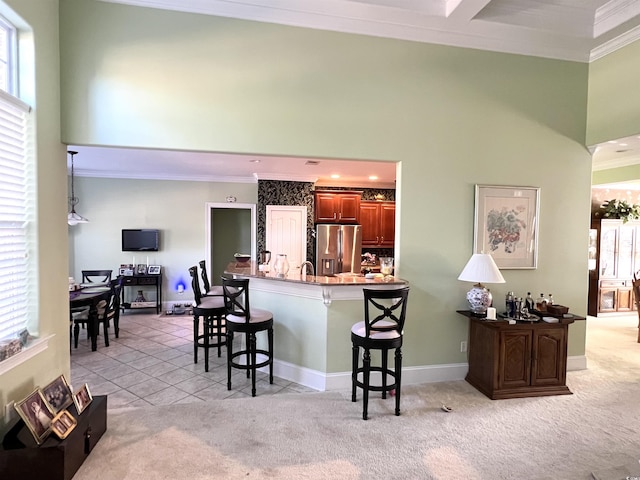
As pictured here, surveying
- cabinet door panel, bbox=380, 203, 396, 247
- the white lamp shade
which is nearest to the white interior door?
cabinet door panel, bbox=380, 203, 396, 247

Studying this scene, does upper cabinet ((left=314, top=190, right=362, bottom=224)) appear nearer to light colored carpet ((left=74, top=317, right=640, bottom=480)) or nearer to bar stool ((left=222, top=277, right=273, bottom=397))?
bar stool ((left=222, top=277, right=273, bottom=397))

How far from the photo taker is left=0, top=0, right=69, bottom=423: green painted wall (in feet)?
7.69

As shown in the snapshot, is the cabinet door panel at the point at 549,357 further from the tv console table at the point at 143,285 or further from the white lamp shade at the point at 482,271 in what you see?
the tv console table at the point at 143,285

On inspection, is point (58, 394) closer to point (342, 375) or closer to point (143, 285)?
point (342, 375)

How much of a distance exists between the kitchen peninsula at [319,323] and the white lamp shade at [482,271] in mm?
602

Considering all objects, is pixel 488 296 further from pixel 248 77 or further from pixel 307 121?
pixel 248 77

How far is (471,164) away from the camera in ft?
11.7

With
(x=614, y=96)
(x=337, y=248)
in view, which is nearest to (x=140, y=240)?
(x=337, y=248)

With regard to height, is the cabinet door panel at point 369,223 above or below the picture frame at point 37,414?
above

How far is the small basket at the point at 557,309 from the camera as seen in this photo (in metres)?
3.52

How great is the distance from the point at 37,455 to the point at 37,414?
0.25 metres

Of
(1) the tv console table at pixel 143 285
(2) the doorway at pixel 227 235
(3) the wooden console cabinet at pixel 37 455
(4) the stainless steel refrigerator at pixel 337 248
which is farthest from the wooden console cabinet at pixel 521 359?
(2) the doorway at pixel 227 235

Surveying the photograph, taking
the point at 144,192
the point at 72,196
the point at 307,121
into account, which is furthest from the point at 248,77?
the point at 72,196

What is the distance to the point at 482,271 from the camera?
10.4ft
